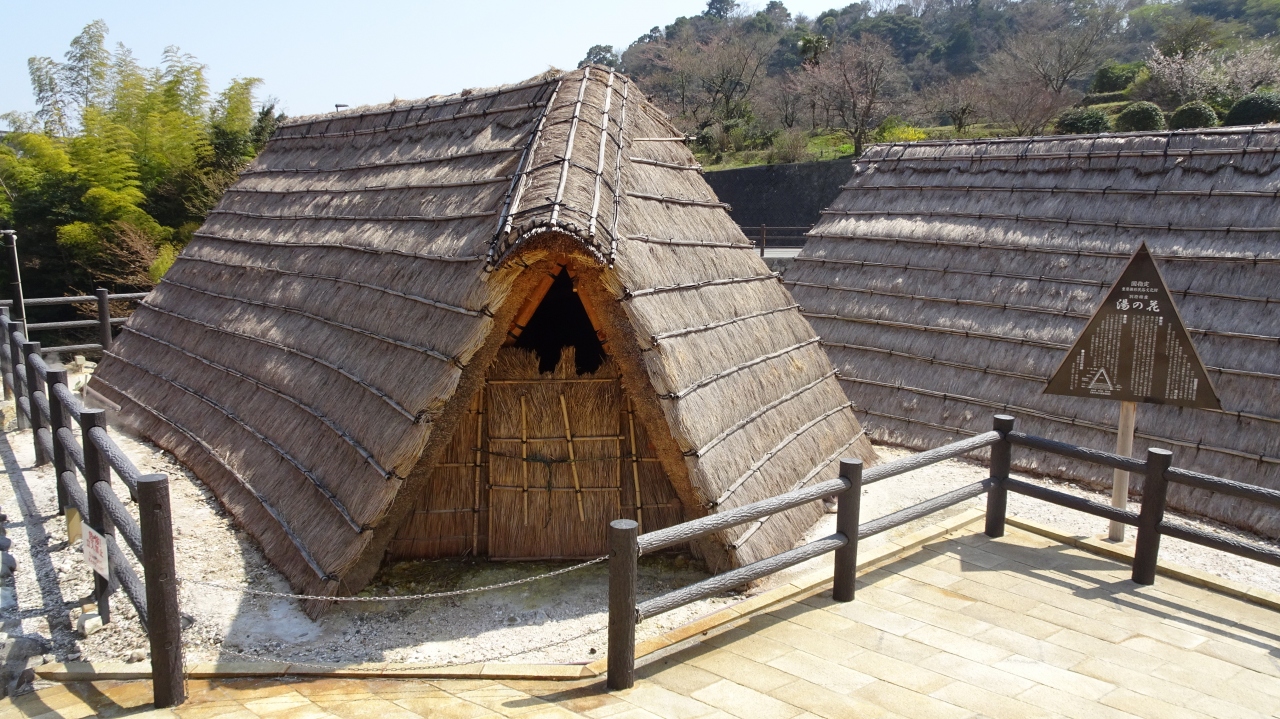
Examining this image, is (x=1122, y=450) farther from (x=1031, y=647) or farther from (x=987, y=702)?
(x=987, y=702)

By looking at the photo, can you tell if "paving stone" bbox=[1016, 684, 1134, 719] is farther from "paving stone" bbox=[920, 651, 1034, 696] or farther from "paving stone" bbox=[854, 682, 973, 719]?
"paving stone" bbox=[854, 682, 973, 719]

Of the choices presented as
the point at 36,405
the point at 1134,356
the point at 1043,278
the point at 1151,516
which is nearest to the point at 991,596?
the point at 1151,516

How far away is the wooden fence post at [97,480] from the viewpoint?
5.32 metres

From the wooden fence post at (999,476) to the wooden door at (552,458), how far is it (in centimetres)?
270

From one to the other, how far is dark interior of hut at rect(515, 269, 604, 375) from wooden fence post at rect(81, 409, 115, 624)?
108 inches

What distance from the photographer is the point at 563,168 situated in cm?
568

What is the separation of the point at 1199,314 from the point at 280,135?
10839 mm

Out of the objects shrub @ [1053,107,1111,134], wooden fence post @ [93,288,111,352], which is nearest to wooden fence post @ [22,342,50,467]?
wooden fence post @ [93,288,111,352]

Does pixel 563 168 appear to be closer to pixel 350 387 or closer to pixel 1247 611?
pixel 350 387

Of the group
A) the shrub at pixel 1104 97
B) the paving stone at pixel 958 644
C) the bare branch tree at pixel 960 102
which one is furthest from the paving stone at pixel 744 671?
the shrub at pixel 1104 97

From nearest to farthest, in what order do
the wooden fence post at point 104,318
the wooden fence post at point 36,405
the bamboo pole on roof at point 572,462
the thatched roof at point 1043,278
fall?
the bamboo pole on roof at point 572,462, the thatched roof at point 1043,278, the wooden fence post at point 36,405, the wooden fence post at point 104,318

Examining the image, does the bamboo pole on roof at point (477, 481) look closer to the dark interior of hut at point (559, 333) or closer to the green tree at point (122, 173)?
the dark interior of hut at point (559, 333)

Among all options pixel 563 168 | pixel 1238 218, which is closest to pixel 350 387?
pixel 563 168

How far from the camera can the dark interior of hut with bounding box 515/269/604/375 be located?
6016mm
